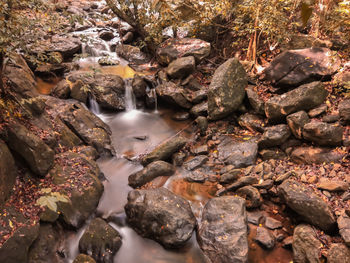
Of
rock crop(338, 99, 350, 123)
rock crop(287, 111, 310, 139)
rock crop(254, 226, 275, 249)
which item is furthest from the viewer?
rock crop(287, 111, 310, 139)

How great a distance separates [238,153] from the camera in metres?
7.02

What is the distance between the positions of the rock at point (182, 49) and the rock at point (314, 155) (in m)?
5.89

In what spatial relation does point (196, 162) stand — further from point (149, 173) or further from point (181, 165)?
point (149, 173)

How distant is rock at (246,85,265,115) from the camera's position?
7785 millimetres

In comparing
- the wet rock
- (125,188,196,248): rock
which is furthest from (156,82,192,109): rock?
(125,188,196,248): rock

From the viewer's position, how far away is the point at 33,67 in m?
9.75

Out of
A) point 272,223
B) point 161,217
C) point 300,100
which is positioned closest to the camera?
point 161,217

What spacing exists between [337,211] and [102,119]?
26.3 ft

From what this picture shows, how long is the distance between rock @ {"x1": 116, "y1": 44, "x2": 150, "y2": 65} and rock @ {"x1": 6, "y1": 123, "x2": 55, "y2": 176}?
833cm

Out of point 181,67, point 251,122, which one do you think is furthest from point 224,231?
point 181,67

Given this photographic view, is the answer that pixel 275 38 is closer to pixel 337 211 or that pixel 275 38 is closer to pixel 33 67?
pixel 337 211

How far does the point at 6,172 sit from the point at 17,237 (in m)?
1.23

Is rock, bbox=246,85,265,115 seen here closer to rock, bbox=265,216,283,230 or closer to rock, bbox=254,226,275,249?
rock, bbox=265,216,283,230

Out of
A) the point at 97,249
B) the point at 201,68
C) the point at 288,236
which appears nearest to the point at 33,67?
the point at 201,68
